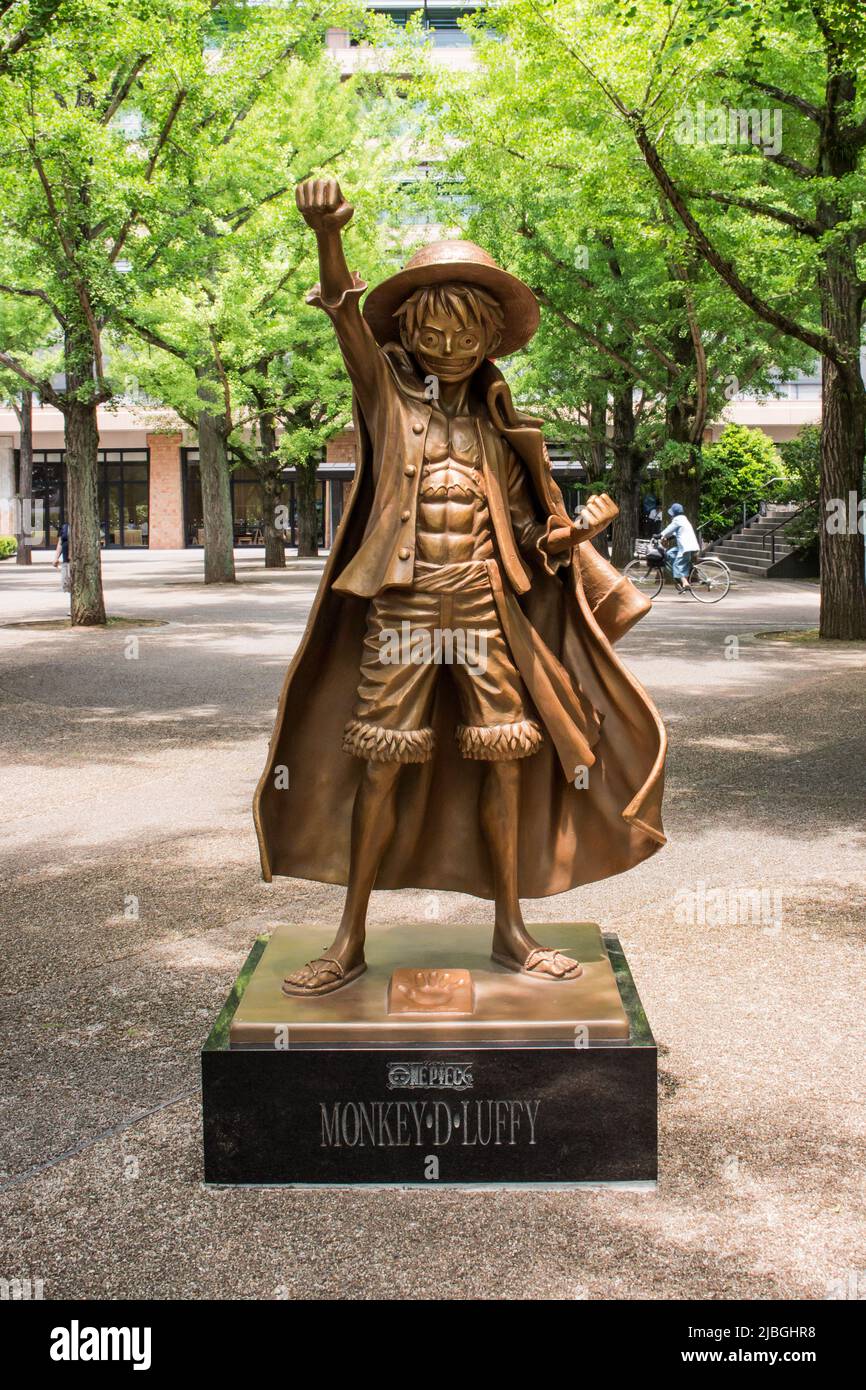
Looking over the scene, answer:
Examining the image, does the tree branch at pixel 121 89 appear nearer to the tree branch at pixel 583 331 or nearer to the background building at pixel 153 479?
the tree branch at pixel 583 331

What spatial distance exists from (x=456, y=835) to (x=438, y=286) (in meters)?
1.67

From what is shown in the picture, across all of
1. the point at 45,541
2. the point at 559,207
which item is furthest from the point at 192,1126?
the point at 45,541

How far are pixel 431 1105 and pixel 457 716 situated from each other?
3.95 feet

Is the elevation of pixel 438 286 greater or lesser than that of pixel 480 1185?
greater

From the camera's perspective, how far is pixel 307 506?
1526 inches

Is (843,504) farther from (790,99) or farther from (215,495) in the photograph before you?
(215,495)

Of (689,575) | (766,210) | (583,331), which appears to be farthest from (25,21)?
(689,575)

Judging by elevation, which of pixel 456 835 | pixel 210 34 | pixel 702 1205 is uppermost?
pixel 210 34

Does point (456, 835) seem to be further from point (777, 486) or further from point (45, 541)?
point (45, 541)

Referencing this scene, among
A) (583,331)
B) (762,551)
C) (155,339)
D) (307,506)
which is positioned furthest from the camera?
(307,506)

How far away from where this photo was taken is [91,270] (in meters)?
16.0

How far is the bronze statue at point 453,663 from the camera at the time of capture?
3.90 metres

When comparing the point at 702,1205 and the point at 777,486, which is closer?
the point at 702,1205

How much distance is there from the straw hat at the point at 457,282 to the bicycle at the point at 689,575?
1888 cm
